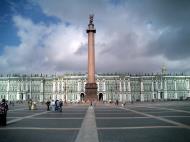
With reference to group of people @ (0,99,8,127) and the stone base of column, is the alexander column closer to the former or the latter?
the stone base of column

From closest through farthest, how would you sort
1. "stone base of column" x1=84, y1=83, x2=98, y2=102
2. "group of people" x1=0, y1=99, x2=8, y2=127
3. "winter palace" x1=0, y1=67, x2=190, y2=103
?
1. "group of people" x1=0, y1=99, x2=8, y2=127
2. "stone base of column" x1=84, y1=83, x2=98, y2=102
3. "winter palace" x1=0, y1=67, x2=190, y2=103

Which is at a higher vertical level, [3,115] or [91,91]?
[91,91]

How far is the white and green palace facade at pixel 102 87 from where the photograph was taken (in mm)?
151250

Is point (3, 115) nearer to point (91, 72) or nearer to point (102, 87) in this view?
point (91, 72)

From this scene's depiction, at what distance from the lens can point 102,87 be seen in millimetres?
153125

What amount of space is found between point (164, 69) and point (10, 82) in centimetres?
9226

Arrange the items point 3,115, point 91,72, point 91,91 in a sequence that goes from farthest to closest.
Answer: point 91,72, point 91,91, point 3,115

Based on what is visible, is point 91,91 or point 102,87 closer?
point 91,91

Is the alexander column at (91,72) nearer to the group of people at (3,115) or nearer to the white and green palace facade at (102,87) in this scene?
the group of people at (3,115)

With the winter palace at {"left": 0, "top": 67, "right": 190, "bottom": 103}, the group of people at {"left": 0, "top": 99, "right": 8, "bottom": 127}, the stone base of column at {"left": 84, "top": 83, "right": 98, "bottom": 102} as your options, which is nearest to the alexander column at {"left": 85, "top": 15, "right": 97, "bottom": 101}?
the stone base of column at {"left": 84, "top": 83, "right": 98, "bottom": 102}

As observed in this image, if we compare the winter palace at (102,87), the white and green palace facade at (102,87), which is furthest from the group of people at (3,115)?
the white and green palace facade at (102,87)

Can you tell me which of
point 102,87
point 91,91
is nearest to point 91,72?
point 91,91

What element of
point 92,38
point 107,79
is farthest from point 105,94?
point 92,38

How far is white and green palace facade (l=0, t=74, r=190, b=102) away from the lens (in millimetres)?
151250
